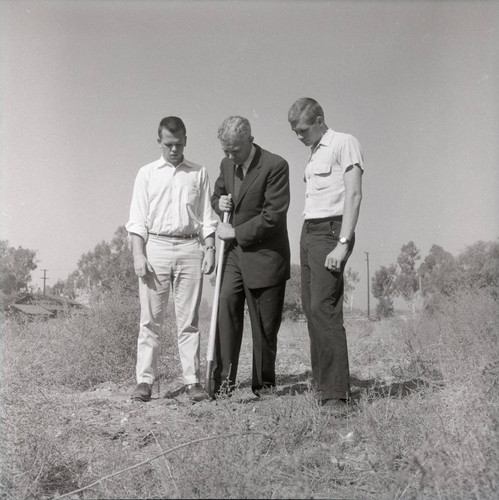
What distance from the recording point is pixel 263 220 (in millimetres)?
4324

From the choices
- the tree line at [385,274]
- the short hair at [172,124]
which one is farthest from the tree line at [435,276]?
the short hair at [172,124]

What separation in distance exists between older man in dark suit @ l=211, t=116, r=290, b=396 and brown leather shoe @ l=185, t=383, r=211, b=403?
4.7 inches

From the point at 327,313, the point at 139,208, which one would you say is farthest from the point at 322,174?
the point at 139,208

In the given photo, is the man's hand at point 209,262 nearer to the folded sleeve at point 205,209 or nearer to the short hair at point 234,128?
the folded sleeve at point 205,209

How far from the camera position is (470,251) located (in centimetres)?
2542

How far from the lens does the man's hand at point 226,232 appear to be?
446 cm

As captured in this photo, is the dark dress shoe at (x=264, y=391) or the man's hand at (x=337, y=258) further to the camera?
the dark dress shoe at (x=264, y=391)

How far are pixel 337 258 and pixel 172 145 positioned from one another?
1691mm

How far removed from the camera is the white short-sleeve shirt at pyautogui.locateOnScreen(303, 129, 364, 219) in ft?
13.0

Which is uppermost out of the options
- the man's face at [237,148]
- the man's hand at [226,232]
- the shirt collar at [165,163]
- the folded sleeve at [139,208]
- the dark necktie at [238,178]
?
the man's face at [237,148]

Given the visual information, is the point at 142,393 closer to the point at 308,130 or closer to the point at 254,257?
the point at 254,257

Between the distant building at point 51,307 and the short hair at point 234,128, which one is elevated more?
the short hair at point 234,128

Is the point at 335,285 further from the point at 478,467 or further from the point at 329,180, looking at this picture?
the point at 478,467

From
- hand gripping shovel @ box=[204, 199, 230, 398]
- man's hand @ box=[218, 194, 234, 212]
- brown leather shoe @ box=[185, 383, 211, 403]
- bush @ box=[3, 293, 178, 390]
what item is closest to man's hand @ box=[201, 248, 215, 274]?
hand gripping shovel @ box=[204, 199, 230, 398]
